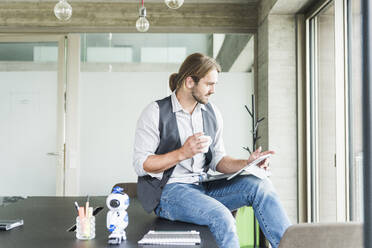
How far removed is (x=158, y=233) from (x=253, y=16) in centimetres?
358

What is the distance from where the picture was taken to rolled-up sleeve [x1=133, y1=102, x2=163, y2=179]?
202 centimetres

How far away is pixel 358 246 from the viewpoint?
1.54 m

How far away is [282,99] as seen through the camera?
4.06 metres

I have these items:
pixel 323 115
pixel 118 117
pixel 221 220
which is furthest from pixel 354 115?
pixel 118 117

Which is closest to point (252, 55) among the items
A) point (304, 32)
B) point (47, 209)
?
point (304, 32)

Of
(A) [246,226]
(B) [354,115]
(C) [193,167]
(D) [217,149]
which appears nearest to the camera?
(C) [193,167]

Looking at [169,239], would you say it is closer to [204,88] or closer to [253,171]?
[253,171]

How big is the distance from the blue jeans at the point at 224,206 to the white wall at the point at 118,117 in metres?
2.68

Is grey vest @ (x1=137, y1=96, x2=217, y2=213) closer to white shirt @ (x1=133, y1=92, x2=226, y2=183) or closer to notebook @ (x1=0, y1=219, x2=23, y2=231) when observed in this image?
white shirt @ (x1=133, y1=92, x2=226, y2=183)

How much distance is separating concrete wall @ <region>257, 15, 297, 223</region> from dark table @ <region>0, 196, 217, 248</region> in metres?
1.91

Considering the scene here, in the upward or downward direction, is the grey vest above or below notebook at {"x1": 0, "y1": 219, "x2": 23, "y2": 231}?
above

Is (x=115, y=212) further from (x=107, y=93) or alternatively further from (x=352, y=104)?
(x=107, y=93)

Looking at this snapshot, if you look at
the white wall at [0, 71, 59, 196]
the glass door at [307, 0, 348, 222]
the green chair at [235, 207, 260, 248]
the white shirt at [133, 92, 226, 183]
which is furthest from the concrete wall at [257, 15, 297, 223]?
the white wall at [0, 71, 59, 196]

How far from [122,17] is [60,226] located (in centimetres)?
324
